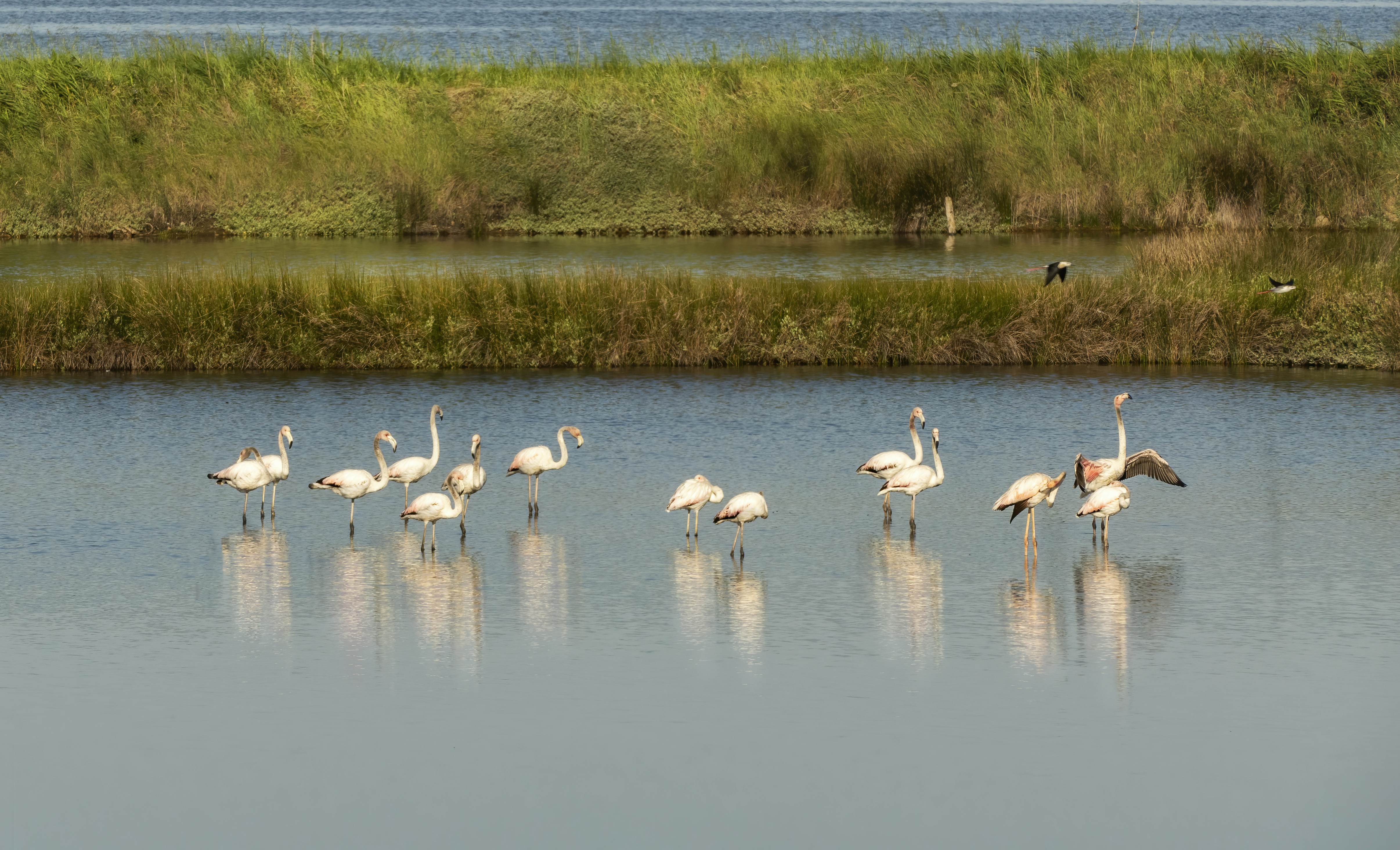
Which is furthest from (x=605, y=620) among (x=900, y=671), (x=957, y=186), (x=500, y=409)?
(x=957, y=186)

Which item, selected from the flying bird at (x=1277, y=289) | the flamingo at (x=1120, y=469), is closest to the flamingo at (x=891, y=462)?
the flamingo at (x=1120, y=469)

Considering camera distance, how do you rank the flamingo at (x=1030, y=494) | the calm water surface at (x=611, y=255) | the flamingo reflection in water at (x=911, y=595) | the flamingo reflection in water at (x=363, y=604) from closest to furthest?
the flamingo reflection in water at (x=363, y=604) → the flamingo reflection in water at (x=911, y=595) → the flamingo at (x=1030, y=494) → the calm water surface at (x=611, y=255)

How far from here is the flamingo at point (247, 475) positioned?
14.2 meters

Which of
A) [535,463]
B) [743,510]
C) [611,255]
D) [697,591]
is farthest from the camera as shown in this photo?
[611,255]

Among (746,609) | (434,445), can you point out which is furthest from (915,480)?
(434,445)

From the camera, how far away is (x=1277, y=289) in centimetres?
2317

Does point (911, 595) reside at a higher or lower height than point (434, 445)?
lower

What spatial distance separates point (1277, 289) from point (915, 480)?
11.5 metres

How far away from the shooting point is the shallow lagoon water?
26.1 ft

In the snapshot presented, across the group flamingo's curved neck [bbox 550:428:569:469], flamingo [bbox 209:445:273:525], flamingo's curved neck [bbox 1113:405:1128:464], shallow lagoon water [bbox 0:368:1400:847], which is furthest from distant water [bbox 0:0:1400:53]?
flamingo's curved neck [bbox 1113:405:1128:464]

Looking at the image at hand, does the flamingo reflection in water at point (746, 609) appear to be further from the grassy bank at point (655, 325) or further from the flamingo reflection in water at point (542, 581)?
the grassy bank at point (655, 325)

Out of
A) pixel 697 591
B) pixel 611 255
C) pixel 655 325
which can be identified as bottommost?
pixel 697 591

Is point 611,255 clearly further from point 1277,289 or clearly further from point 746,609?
point 746,609

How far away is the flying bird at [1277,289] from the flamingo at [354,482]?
46.0 feet
